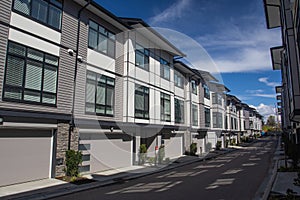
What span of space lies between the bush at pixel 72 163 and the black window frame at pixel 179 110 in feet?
44.8

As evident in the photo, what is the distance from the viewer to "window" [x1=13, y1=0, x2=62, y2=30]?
10875mm

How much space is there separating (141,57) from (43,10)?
8194mm

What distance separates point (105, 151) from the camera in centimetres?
1527

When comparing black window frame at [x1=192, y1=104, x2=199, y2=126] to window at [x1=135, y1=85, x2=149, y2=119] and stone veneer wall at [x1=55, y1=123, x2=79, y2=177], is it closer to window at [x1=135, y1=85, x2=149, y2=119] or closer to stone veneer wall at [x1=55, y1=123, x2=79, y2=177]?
window at [x1=135, y1=85, x2=149, y2=119]

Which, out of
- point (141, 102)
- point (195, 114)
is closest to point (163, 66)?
point (141, 102)

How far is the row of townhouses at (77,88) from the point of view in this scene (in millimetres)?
10352

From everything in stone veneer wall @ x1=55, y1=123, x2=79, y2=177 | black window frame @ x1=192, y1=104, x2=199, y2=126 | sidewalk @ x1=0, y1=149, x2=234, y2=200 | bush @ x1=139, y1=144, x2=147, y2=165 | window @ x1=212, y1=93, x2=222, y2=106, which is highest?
window @ x1=212, y1=93, x2=222, y2=106

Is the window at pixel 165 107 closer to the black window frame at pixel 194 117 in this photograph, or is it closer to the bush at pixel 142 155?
the bush at pixel 142 155

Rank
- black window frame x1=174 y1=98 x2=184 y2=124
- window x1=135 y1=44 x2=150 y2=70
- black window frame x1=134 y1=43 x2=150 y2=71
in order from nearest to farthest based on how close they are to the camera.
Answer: window x1=135 y1=44 x2=150 y2=70 < black window frame x1=134 y1=43 x2=150 y2=71 < black window frame x1=174 y1=98 x2=184 y2=124

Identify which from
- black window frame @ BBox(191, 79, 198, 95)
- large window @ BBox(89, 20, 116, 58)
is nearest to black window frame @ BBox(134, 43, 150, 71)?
large window @ BBox(89, 20, 116, 58)

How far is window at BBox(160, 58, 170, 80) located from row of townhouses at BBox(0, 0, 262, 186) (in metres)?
0.09

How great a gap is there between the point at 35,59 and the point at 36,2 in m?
2.68

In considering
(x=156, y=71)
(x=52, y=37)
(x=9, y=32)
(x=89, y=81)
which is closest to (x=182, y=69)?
(x=156, y=71)

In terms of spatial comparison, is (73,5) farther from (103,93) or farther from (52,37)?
(103,93)
